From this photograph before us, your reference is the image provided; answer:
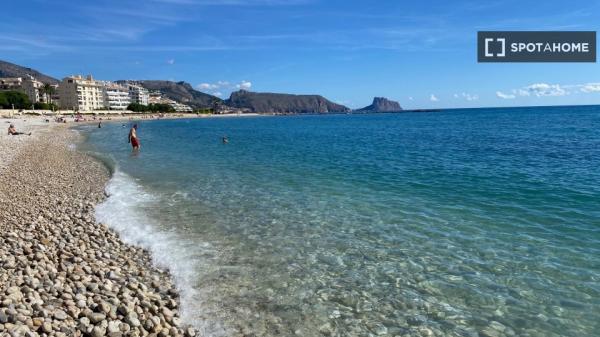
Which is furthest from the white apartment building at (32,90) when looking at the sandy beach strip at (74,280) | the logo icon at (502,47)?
the sandy beach strip at (74,280)

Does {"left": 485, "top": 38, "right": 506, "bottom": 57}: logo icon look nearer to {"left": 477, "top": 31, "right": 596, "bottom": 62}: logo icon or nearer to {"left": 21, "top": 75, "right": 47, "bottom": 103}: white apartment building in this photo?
{"left": 477, "top": 31, "right": 596, "bottom": 62}: logo icon

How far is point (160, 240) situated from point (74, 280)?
137 inches

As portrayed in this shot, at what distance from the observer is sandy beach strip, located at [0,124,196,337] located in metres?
6.11

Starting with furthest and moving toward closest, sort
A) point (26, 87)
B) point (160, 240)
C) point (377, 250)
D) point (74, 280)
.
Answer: point (26, 87) → point (160, 240) → point (377, 250) → point (74, 280)

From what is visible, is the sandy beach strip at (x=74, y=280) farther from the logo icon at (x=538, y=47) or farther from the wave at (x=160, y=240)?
the logo icon at (x=538, y=47)

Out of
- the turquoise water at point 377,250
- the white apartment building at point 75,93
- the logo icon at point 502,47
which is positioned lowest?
the turquoise water at point 377,250

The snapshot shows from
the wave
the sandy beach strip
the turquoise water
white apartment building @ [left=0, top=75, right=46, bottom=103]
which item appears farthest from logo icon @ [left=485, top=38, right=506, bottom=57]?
white apartment building @ [left=0, top=75, right=46, bottom=103]

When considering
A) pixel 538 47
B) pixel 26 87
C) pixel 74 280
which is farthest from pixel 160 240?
pixel 26 87

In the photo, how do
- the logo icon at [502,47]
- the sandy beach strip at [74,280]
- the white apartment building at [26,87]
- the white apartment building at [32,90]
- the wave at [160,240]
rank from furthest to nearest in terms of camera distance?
the white apartment building at [32,90]
the white apartment building at [26,87]
the logo icon at [502,47]
the wave at [160,240]
the sandy beach strip at [74,280]

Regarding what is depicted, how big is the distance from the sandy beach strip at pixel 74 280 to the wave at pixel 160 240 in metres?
0.24

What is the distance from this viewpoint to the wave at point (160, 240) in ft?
24.8

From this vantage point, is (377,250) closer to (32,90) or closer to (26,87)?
(32,90)

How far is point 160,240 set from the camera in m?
11.1

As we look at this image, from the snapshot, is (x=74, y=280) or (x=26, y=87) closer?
(x=74, y=280)
